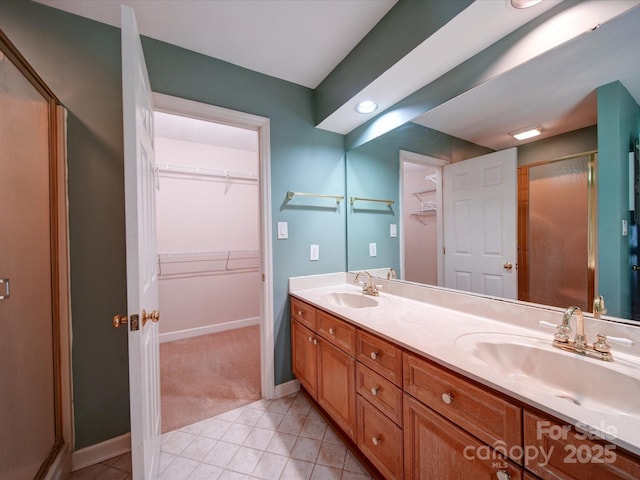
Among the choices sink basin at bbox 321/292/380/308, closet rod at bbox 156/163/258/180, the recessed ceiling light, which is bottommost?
sink basin at bbox 321/292/380/308

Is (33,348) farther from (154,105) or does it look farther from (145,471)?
(154,105)

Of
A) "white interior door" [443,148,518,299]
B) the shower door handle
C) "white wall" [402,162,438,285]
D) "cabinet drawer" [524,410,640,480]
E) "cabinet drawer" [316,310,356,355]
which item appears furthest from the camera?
"white wall" [402,162,438,285]

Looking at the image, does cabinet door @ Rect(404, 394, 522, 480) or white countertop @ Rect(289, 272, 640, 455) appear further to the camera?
cabinet door @ Rect(404, 394, 522, 480)

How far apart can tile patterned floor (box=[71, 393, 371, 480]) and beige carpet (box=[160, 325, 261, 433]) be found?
0.14 meters

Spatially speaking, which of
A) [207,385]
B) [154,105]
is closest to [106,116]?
[154,105]

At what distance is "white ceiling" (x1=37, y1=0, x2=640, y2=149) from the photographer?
36.9 inches

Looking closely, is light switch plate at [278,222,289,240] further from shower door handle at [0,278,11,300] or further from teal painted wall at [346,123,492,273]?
shower door handle at [0,278,11,300]

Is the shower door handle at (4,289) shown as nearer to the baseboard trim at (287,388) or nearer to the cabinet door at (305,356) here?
the cabinet door at (305,356)

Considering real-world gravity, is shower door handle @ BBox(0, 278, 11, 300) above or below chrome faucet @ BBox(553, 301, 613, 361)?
above

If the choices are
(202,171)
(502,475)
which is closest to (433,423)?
(502,475)

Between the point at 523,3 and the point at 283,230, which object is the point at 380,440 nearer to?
→ the point at 283,230

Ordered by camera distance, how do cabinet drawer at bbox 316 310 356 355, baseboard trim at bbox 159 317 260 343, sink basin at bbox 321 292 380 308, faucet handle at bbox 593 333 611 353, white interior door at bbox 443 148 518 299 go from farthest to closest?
baseboard trim at bbox 159 317 260 343 → sink basin at bbox 321 292 380 308 → cabinet drawer at bbox 316 310 356 355 → white interior door at bbox 443 148 518 299 → faucet handle at bbox 593 333 611 353

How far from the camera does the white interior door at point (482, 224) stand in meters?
1.25

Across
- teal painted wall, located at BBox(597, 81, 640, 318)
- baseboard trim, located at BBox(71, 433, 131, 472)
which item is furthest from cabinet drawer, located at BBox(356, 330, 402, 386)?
baseboard trim, located at BBox(71, 433, 131, 472)
